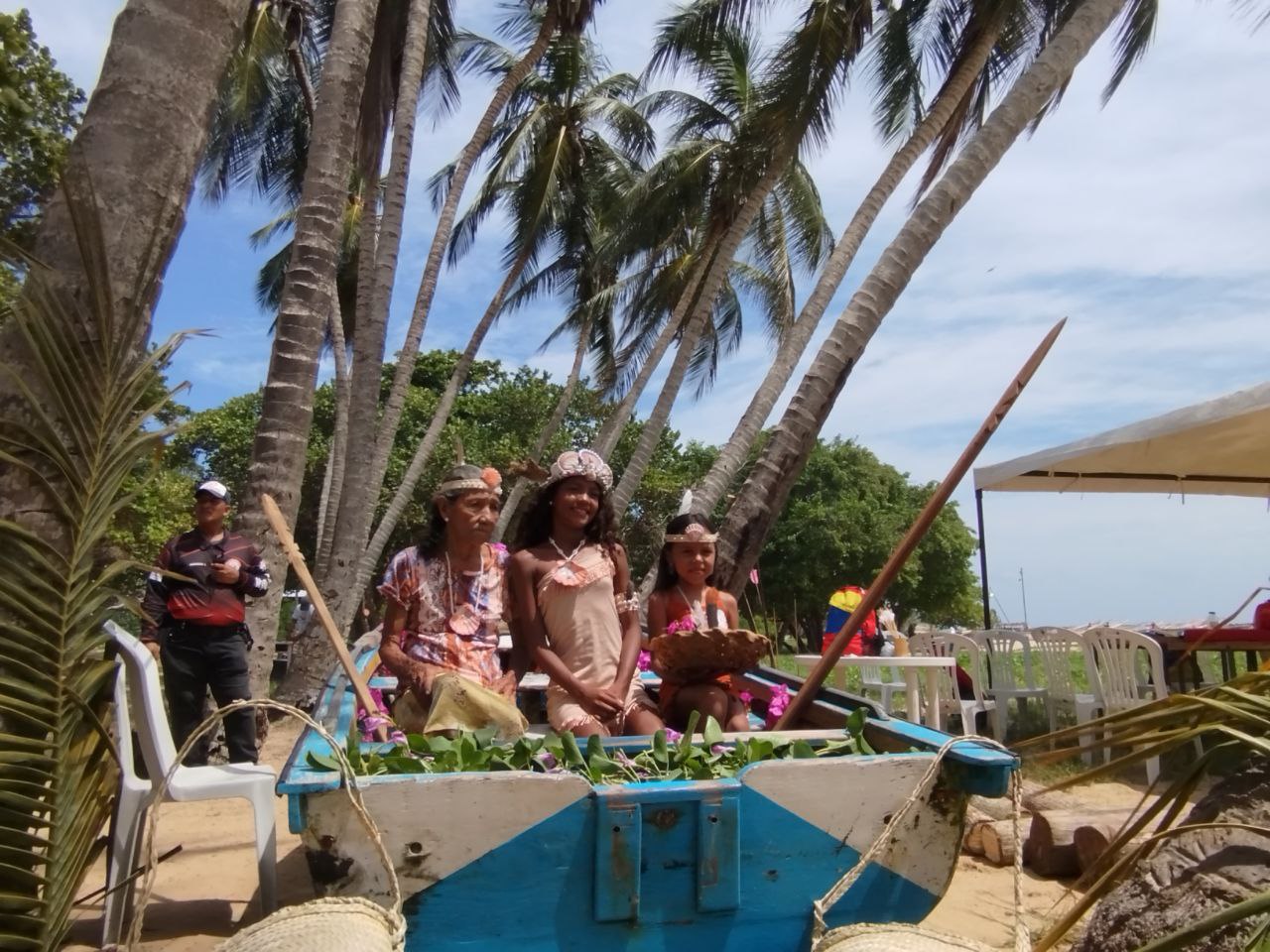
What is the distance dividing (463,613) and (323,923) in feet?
7.08

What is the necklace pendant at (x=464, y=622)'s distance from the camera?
3994 mm

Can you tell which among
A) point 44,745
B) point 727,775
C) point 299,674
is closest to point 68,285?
point 44,745

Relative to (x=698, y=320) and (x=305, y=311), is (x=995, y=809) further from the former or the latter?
(x=698, y=320)

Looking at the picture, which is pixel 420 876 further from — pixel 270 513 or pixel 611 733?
A: pixel 270 513

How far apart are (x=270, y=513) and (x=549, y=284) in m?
17.6

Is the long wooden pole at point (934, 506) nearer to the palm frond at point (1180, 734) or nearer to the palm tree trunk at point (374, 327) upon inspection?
the palm frond at point (1180, 734)

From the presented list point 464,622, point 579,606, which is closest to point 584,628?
point 579,606

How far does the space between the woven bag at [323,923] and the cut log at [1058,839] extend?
3.62 meters

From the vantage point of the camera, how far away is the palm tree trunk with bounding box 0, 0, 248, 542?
2.34m

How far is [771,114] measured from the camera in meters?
10.5

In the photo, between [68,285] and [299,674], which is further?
[299,674]

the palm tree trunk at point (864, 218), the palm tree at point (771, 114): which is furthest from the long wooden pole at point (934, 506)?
the palm tree at point (771, 114)

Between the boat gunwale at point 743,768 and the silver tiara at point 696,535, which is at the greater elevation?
the silver tiara at point 696,535

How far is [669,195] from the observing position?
48.6 ft
